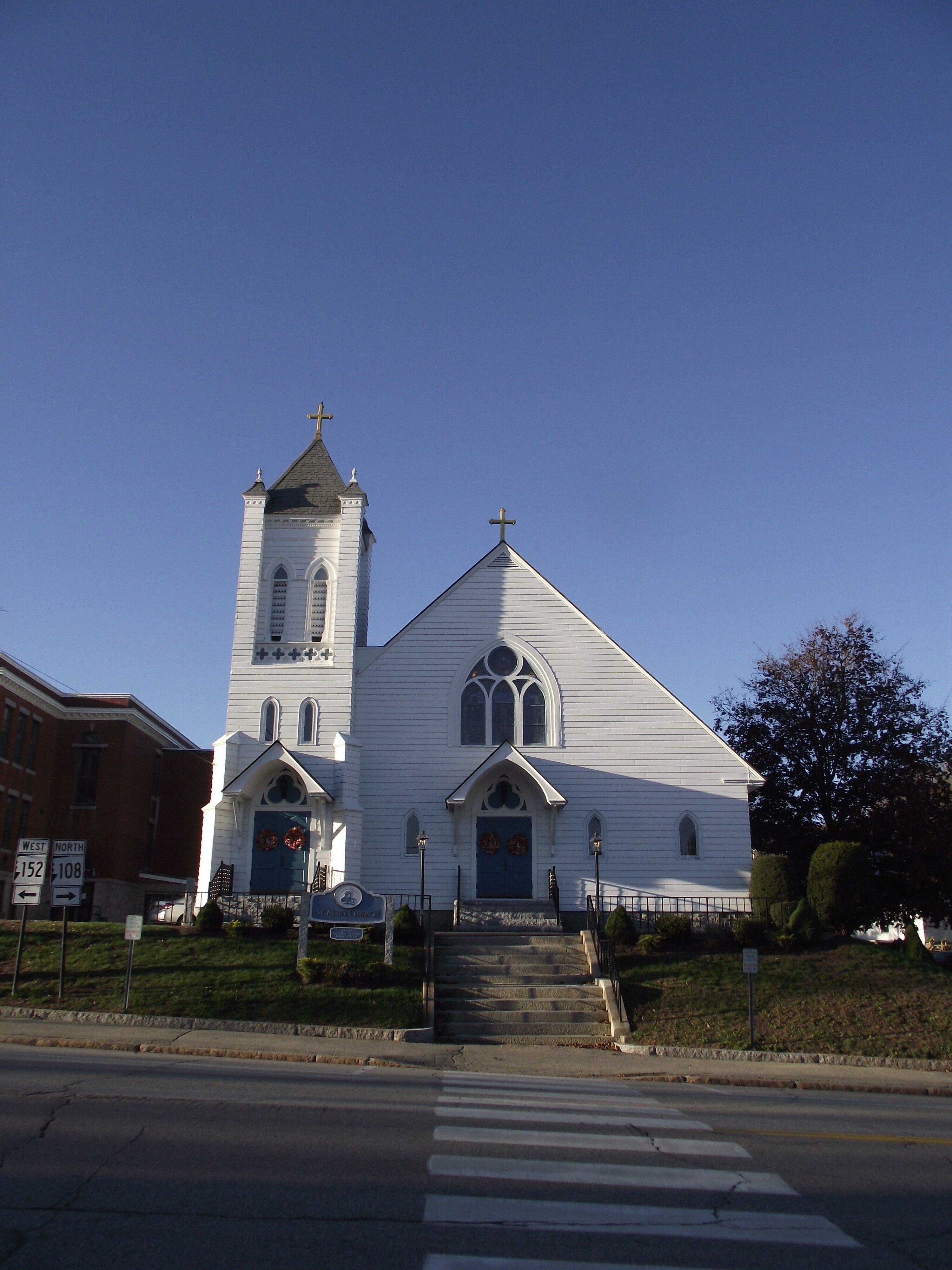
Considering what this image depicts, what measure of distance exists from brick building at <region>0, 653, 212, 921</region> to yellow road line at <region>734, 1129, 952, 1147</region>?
32.1 metres

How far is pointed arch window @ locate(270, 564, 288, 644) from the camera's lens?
97.9ft

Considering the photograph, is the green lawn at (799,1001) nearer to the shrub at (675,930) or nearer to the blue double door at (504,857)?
the shrub at (675,930)

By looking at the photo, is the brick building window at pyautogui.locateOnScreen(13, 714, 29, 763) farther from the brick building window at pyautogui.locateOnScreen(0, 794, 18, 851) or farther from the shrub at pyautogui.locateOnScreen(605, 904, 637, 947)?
the shrub at pyautogui.locateOnScreen(605, 904, 637, 947)

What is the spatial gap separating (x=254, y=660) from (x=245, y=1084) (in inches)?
715

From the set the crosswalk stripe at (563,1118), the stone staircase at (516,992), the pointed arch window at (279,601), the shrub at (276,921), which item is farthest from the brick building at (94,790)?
the crosswalk stripe at (563,1118)

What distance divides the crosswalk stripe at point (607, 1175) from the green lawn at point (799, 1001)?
11.8 m

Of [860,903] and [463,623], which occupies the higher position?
[463,623]

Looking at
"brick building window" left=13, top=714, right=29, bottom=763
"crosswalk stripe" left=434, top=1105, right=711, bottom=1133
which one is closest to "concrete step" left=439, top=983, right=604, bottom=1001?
"crosswalk stripe" left=434, top=1105, right=711, bottom=1133

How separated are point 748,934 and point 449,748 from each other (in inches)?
367

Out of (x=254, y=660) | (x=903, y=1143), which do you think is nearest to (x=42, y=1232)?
(x=903, y=1143)

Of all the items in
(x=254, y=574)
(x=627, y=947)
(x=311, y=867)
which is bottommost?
(x=627, y=947)

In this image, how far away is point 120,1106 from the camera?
32.1 ft

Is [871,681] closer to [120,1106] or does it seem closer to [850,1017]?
[850,1017]

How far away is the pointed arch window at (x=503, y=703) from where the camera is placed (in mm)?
29500
